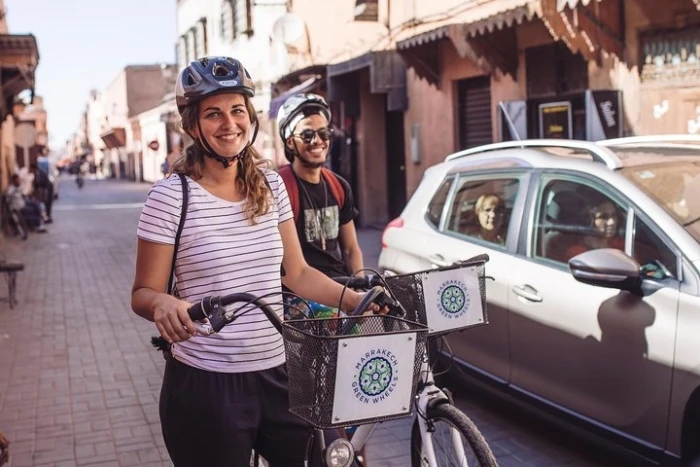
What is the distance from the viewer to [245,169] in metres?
2.82

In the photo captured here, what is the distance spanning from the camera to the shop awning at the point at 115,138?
50.8 m

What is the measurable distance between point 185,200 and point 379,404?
33.5 inches

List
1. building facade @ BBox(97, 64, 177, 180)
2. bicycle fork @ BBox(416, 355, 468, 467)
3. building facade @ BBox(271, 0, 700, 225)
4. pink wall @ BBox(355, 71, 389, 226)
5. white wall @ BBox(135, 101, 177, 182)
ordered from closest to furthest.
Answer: bicycle fork @ BBox(416, 355, 468, 467) → building facade @ BBox(271, 0, 700, 225) → pink wall @ BBox(355, 71, 389, 226) → white wall @ BBox(135, 101, 177, 182) → building facade @ BBox(97, 64, 177, 180)

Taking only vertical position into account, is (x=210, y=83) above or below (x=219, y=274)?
above

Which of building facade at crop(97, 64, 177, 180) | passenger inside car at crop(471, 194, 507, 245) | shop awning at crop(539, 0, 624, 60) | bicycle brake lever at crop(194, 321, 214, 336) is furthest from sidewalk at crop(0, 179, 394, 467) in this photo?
building facade at crop(97, 64, 177, 180)

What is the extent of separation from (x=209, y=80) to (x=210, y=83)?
1cm

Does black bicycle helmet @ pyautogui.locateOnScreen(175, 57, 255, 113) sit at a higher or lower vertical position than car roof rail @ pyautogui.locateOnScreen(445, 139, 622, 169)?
higher

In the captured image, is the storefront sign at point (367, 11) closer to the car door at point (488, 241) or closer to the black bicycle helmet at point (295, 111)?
the car door at point (488, 241)

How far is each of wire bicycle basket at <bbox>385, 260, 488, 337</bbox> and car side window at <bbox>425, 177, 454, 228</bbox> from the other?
2579 mm

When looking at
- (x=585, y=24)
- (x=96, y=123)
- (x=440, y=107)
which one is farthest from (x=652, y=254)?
(x=96, y=123)

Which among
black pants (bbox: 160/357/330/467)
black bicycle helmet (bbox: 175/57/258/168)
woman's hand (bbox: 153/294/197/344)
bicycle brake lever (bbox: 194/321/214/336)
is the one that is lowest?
black pants (bbox: 160/357/330/467)

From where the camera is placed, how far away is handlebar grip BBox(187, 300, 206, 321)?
241 centimetres

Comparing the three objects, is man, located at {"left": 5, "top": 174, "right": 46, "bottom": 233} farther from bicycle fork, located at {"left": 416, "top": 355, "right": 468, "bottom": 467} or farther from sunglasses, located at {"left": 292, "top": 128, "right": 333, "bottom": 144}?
bicycle fork, located at {"left": 416, "top": 355, "right": 468, "bottom": 467}

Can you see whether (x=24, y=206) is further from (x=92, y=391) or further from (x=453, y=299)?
(x=453, y=299)
